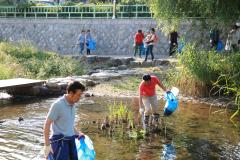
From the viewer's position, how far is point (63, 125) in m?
6.82

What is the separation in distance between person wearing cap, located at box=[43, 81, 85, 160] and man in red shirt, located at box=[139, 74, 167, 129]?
4.82 meters

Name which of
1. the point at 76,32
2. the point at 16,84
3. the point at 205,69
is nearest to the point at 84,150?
the point at 205,69

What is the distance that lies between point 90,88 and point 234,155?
978cm

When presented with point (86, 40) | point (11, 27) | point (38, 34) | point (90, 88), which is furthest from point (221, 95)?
point (11, 27)

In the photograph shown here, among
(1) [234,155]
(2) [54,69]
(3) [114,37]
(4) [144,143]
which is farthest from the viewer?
(3) [114,37]

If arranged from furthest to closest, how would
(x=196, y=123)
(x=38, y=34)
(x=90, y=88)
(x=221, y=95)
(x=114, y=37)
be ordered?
(x=38, y=34), (x=114, y=37), (x=90, y=88), (x=221, y=95), (x=196, y=123)

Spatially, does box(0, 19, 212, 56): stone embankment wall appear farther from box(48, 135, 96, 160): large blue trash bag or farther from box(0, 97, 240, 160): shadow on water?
box(48, 135, 96, 160): large blue trash bag

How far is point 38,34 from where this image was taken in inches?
1313

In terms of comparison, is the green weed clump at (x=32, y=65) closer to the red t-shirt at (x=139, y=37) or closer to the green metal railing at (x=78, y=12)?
the red t-shirt at (x=139, y=37)

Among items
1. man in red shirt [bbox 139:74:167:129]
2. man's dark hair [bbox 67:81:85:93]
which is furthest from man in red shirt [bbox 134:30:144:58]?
man's dark hair [bbox 67:81:85:93]

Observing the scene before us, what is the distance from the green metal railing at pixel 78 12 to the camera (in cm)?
2972

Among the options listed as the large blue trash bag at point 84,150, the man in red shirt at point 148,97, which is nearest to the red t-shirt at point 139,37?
the man in red shirt at point 148,97

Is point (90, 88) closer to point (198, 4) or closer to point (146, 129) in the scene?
point (198, 4)

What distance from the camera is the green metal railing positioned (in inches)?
1170
